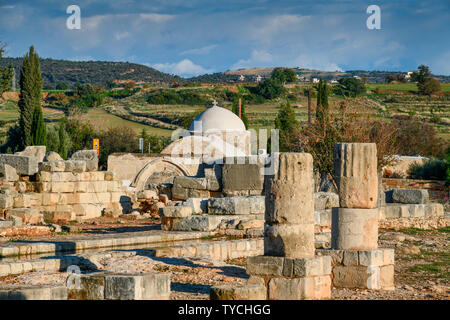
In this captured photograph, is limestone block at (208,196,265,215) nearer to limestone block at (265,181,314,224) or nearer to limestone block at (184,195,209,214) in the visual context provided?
limestone block at (184,195,209,214)


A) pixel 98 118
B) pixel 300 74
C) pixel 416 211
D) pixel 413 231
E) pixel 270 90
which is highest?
pixel 300 74

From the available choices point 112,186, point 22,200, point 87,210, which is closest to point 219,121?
point 112,186

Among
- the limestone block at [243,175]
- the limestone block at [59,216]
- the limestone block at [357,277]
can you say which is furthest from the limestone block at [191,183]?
the limestone block at [357,277]

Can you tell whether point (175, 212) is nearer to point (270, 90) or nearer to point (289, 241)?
point (289, 241)

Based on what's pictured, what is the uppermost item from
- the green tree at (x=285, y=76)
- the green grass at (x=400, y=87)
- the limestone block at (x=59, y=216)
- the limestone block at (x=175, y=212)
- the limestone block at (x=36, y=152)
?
the green tree at (x=285, y=76)

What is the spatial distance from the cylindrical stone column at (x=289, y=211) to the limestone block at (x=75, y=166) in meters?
11.6

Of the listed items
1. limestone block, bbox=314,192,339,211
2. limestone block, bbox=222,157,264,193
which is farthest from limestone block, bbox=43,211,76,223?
limestone block, bbox=314,192,339,211

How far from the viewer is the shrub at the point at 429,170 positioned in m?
32.6

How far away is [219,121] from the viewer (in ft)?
107

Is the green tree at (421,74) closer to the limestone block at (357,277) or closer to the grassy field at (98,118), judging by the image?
the grassy field at (98,118)

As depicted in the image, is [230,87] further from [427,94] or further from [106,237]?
[106,237]

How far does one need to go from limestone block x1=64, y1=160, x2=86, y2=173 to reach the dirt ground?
8.68 metres

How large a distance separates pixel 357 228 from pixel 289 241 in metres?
1.64

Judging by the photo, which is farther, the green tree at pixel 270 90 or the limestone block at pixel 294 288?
the green tree at pixel 270 90
